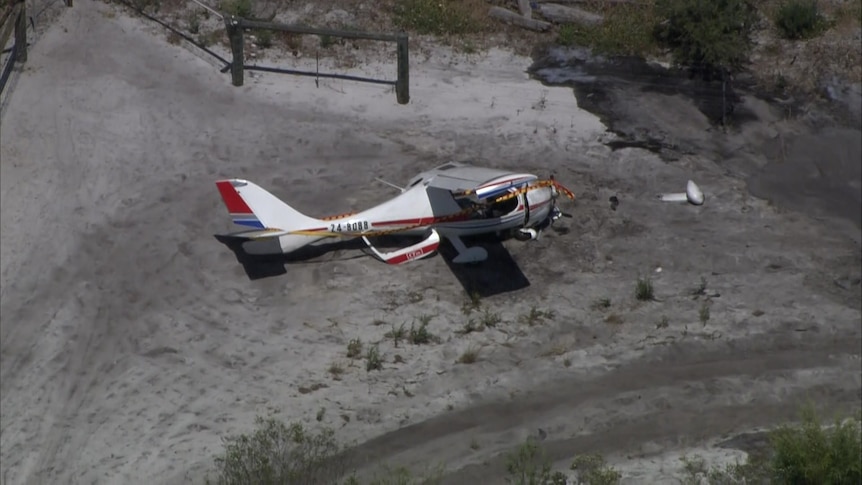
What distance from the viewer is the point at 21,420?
18.0m

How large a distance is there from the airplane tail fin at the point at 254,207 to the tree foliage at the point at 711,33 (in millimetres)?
11406

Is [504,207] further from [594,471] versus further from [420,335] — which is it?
[594,471]

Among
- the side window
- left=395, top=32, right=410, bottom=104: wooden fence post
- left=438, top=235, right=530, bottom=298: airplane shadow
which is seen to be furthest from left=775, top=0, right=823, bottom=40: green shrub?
left=438, top=235, right=530, bottom=298: airplane shadow

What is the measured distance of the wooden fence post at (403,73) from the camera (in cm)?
2577

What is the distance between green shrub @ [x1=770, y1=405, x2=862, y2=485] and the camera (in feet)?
46.6

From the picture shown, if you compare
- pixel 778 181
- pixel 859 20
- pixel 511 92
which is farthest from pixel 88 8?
pixel 859 20

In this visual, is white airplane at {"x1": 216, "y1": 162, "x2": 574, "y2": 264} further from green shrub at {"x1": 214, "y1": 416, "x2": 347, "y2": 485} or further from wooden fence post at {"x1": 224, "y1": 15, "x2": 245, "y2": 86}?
wooden fence post at {"x1": 224, "y1": 15, "x2": 245, "y2": 86}

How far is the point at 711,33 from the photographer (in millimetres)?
26234

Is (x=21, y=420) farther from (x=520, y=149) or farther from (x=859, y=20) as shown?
(x=859, y=20)

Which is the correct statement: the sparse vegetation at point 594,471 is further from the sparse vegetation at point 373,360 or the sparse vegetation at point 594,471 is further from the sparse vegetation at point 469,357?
the sparse vegetation at point 373,360

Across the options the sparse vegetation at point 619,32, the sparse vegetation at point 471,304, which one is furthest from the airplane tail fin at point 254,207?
the sparse vegetation at point 619,32

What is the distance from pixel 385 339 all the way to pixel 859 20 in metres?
16.7

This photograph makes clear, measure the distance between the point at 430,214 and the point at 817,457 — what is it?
A: 28.3 feet

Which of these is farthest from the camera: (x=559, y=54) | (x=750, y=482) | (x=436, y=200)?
(x=559, y=54)
